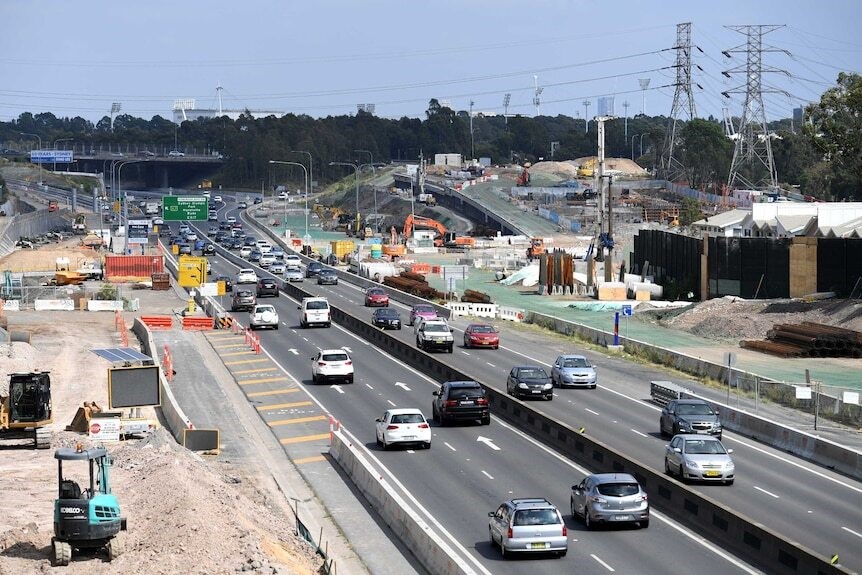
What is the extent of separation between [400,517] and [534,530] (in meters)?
4.07

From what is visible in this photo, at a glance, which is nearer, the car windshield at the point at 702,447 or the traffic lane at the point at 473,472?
the traffic lane at the point at 473,472

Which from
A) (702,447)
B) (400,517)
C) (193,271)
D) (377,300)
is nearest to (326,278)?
(377,300)

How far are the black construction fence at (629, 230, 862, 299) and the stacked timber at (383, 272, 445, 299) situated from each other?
18.0 m

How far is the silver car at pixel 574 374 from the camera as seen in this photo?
5228cm

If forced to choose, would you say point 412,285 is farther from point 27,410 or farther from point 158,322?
point 27,410

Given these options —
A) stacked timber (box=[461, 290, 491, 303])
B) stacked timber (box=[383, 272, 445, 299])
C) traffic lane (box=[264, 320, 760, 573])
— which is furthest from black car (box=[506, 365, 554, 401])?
stacked timber (box=[383, 272, 445, 299])

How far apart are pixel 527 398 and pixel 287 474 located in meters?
13.4

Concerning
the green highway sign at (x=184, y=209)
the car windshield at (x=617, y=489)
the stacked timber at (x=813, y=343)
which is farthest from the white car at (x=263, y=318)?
the green highway sign at (x=184, y=209)

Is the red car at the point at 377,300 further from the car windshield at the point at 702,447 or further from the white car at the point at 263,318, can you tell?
the car windshield at the point at 702,447

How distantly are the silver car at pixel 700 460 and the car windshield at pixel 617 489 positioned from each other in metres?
4.82

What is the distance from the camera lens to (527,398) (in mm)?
47969

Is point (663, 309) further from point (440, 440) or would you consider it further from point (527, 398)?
point (440, 440)

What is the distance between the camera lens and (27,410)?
40.4 metres

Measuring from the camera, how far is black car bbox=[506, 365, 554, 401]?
1877 inches
